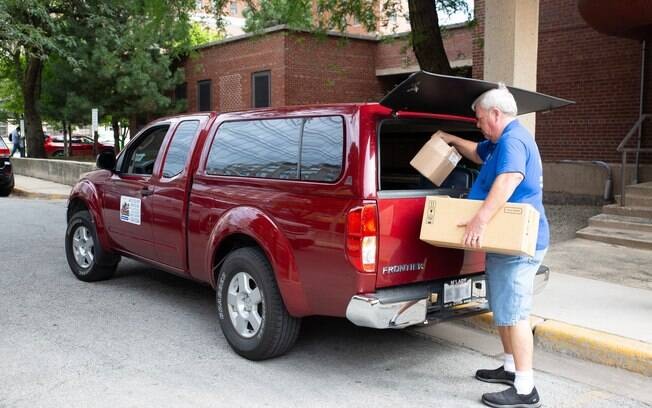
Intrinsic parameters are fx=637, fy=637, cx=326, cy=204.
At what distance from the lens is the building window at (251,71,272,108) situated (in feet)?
77.8

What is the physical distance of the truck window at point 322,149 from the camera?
4.14m

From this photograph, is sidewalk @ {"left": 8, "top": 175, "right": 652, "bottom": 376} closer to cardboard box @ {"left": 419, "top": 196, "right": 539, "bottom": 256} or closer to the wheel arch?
cardboard box @ {"left": 419, "top": 196, "right": 539, "bottom": 256}

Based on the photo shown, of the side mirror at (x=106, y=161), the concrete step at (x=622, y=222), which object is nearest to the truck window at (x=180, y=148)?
the side mirror at (x=106, y=161)

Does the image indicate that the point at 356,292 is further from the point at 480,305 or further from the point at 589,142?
the point at 589,142

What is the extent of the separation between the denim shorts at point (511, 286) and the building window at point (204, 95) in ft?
79.9

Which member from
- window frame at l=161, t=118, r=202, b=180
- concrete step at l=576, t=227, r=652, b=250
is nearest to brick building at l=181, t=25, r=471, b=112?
concrete step at l=576, t=227, r=652, b=250

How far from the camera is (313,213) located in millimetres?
4125

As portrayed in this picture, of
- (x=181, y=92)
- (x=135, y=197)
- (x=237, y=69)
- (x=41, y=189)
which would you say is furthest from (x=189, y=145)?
(x=181, y=92)

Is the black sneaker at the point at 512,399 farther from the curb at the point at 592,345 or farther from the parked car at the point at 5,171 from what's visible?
the parked car at the point at 5,171

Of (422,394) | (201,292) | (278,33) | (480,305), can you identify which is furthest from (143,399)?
(278,33)

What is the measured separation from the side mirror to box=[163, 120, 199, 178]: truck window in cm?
105

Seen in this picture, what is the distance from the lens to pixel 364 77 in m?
25.1

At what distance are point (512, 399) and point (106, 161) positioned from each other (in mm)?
4597

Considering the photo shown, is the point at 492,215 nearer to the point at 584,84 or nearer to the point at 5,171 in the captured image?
the point at 584,84
